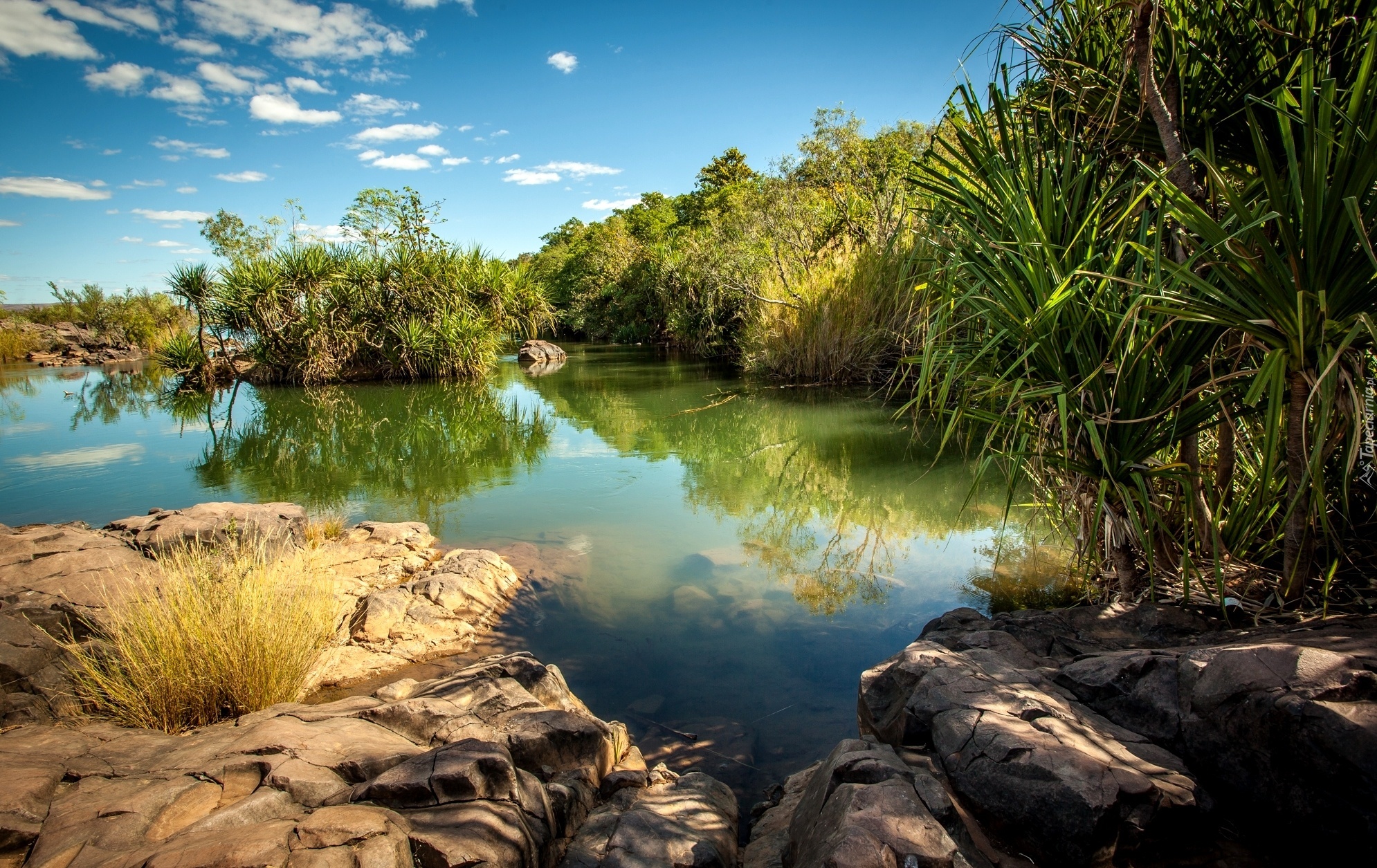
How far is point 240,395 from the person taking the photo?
60.4ft

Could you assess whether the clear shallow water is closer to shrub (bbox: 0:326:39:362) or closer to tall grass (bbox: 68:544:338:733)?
tall grass (bbox: 68:544:338:733)

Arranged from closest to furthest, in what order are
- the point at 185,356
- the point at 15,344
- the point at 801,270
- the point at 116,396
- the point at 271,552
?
the point at 271,552 < the point at 801,270 < the point at 116,396 < the point at 185,356 < the point at 15,344

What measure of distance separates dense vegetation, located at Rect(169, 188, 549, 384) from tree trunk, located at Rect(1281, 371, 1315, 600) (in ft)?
64.8

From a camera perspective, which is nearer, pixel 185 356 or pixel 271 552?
pixel 271 552

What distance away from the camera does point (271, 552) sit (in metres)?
5.23

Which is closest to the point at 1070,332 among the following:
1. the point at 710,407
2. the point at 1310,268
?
the point at 1310,268

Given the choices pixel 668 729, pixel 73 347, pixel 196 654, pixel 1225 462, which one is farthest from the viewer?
pixel 73 347

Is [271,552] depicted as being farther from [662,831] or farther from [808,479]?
[808,479]

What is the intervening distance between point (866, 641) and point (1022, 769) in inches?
96.2

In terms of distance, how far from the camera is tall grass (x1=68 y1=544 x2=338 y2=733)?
3162 mm

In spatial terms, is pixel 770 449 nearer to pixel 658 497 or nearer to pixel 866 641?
pixel 658 497

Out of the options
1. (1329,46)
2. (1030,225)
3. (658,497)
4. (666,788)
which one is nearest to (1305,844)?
(666,788)

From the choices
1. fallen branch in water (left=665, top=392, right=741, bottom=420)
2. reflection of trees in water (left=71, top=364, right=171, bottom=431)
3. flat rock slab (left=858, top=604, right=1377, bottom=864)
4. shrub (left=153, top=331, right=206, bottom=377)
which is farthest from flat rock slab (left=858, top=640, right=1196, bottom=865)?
shrub (left=153, top=331, right=206, bottom=377)

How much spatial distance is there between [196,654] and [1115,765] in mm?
3824
